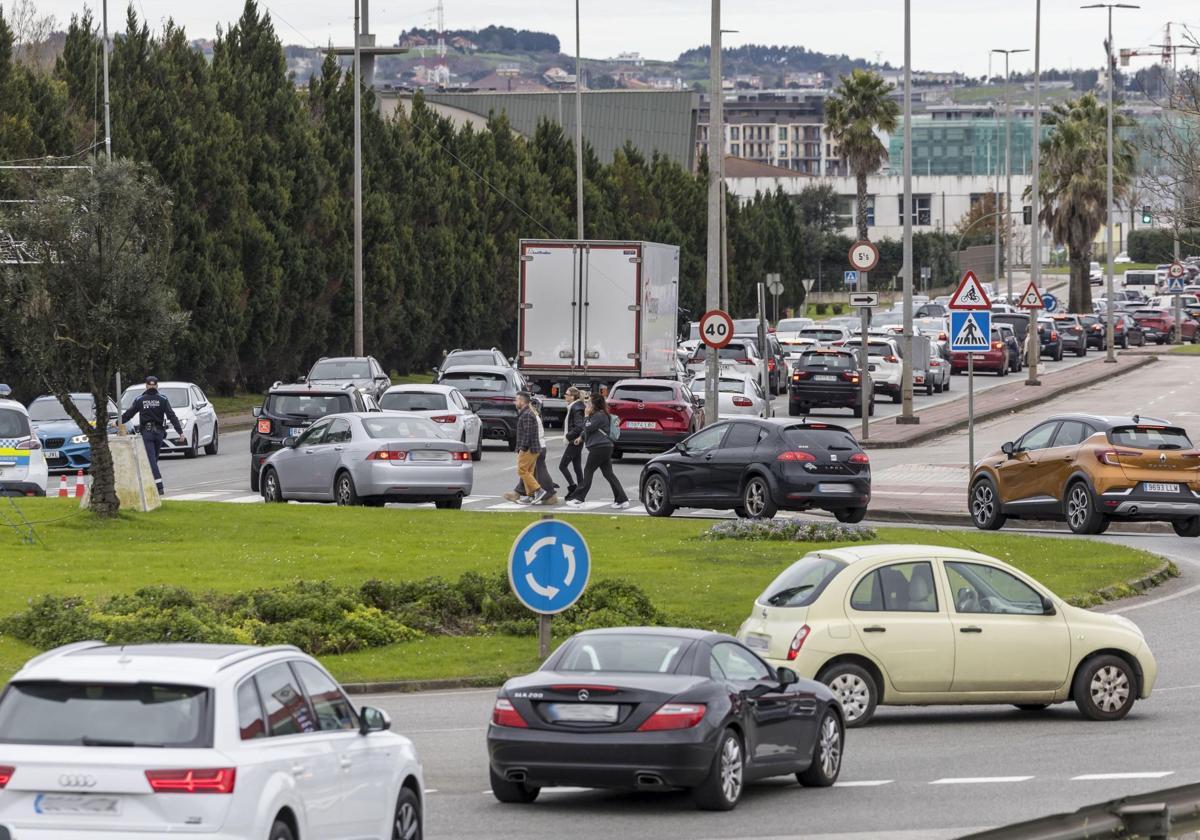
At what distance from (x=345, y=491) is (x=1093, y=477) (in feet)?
34.2

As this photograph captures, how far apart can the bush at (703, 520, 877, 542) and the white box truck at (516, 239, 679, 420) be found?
2354 cm

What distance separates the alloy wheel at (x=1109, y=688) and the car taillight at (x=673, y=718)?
5.27m

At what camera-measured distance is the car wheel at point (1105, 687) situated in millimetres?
16641

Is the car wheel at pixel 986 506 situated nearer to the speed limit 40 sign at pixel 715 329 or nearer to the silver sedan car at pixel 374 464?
the speed limit 40 sign at pixel 715 329

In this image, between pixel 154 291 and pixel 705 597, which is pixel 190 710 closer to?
pixel 705 597

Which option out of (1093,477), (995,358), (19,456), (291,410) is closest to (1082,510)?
(1093,477)

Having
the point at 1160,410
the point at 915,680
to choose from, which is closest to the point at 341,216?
the point at 1160,410

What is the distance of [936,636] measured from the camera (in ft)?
52.6

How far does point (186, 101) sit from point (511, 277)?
20.1 metres

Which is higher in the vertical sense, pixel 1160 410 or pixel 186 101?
pixel 186 101

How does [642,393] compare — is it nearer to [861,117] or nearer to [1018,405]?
[1018,405]

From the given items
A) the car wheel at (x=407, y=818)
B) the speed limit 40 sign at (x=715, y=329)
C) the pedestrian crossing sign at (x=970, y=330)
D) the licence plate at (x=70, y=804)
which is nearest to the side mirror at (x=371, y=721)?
the car wheel at (x=407, y=818)

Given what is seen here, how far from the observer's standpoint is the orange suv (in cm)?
2952

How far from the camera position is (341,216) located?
66.3m
